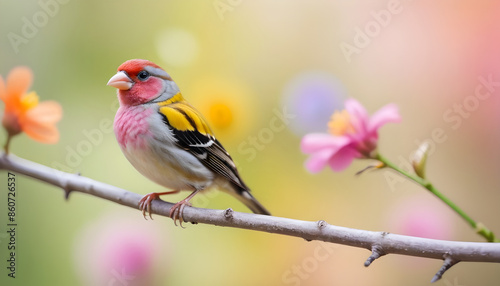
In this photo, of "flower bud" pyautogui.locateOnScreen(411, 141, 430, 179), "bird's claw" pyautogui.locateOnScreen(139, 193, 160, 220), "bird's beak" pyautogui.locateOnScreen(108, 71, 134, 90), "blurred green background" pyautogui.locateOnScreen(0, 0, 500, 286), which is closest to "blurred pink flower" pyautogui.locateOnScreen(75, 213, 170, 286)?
"blurred green background" pyautogui.locateOnScreen(0, 0, 500, 286)

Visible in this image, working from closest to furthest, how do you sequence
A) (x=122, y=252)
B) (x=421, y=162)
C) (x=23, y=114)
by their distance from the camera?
(x=421, y=162)
(x=23, y=114)
(x=122, y=252)

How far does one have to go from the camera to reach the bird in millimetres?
606

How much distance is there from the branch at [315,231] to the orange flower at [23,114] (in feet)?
0.13

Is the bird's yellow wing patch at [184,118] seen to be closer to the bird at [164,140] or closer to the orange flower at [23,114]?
the bird at [164,140]

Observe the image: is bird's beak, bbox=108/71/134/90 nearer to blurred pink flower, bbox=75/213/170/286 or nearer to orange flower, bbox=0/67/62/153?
orange flower, bbox=0/67/62/153

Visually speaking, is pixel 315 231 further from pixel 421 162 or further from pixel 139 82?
pixel 139 82

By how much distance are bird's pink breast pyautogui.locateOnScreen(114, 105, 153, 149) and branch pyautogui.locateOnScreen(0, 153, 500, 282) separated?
6cm

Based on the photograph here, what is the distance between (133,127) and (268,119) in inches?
10.4

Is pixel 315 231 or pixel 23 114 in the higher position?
pixel 23 114

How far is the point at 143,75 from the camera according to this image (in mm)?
616

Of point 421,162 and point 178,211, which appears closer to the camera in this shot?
point 421,162

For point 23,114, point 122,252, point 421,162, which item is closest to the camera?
point 421,162

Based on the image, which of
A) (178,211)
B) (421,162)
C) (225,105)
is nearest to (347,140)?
(421,162)

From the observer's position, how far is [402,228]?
2.51 ft
